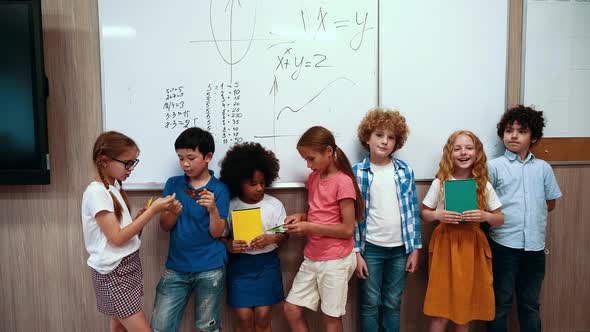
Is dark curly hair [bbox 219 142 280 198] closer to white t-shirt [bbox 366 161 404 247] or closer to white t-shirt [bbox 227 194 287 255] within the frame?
white t-shirt [bbox 227 194 287 255]

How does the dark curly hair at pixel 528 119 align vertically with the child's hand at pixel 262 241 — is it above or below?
above

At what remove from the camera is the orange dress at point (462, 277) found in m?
1.90

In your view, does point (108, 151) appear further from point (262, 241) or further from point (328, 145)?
point (328, 145)

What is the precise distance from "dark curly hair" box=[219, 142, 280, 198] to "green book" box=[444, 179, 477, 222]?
92 centimetres

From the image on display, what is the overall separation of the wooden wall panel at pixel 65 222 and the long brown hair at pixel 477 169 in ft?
0.75

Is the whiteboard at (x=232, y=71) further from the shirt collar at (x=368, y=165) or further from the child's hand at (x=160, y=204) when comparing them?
the child's hand at (x=160, y=204)

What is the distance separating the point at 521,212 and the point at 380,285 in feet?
2.89

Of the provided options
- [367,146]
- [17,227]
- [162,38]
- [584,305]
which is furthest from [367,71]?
[17,227]

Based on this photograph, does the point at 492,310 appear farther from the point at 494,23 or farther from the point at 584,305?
the point at 494,23

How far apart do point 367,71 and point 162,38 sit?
1.18 meters

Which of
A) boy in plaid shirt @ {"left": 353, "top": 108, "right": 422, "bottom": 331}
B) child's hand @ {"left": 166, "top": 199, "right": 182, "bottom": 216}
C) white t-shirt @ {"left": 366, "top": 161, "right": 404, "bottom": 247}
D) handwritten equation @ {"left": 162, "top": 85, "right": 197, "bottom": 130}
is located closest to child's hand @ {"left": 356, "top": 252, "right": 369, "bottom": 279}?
boy in plaid shirt @ {"left": 353, "top": 108, "right": 422, "bottom": 331}

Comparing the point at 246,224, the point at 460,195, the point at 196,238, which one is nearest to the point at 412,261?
the point at 460,195

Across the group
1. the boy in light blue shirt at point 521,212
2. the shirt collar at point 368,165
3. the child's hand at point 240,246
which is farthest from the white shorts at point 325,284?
the boy in light blue shirt at point 521,212

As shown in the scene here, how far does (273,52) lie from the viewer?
6.72ft
